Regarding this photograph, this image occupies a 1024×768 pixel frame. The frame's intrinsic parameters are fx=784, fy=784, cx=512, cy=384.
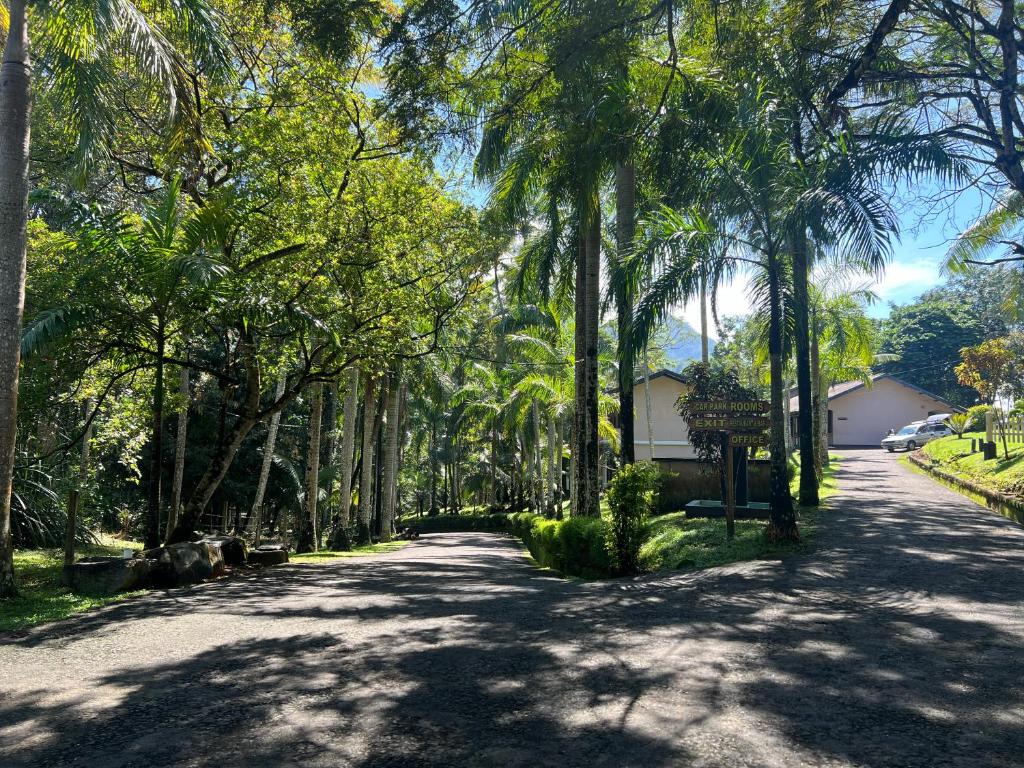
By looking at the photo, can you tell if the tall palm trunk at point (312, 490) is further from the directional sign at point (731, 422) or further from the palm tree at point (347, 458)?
the directional sign at point (731, 422)

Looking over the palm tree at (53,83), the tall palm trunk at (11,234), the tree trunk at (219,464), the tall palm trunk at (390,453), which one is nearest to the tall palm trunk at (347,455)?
the tall palm trunk at (390,453)

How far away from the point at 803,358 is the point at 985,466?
1048 cm

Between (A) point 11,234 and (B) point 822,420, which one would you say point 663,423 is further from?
(A) point 11,234

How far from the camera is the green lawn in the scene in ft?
58.6

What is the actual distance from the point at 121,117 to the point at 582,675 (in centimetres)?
1258

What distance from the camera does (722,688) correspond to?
5.19 m

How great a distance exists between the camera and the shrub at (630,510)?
12.3 metres

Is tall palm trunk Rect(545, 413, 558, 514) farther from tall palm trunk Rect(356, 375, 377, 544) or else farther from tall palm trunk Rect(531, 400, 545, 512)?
tall palm trunk Rect(356, 375, 377, 544)

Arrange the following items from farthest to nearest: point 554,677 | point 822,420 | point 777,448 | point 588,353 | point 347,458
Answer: point 822,420 → point 347,458 → point 588,353 → point 777,448 → point 554,677

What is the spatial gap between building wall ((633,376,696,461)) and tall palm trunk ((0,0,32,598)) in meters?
31.7

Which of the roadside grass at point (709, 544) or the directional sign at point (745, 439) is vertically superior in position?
the directional sign at point (745, 439)

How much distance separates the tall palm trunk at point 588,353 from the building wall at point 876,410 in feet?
138

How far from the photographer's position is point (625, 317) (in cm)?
1580

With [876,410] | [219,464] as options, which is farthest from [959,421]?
[219,464]
